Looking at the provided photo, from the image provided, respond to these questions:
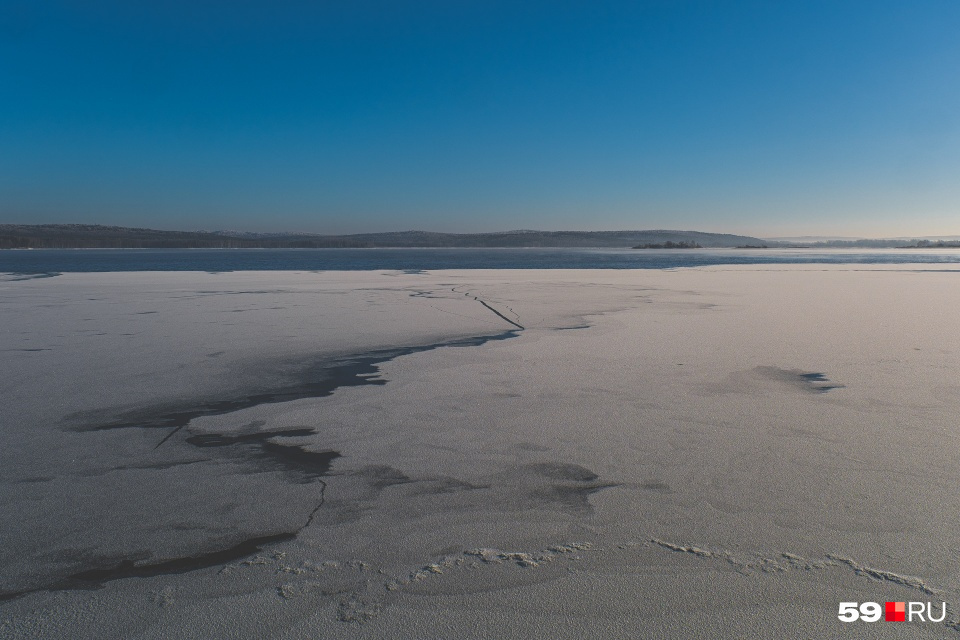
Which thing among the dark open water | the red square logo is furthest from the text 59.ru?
the dark open water

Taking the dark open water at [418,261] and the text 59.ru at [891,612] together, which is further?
the dark open water at [418,261]

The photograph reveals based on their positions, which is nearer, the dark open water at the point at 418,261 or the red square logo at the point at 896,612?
the red square logo at the point at 896,612

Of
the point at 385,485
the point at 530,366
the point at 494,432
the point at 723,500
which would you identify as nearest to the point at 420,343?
the point at 530,366

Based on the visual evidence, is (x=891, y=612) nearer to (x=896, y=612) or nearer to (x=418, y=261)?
(x=896, y=612)

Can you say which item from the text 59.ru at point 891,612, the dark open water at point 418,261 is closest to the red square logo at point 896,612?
the text 59.ru at point 891,612

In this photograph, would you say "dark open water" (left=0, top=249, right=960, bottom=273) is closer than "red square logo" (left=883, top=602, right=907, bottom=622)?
No

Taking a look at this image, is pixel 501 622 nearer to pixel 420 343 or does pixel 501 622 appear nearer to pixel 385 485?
pixel 385 485

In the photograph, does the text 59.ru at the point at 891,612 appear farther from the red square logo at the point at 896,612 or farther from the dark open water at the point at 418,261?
the dark open water at the point at 418,261

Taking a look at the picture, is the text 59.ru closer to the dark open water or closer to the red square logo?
the red square logo

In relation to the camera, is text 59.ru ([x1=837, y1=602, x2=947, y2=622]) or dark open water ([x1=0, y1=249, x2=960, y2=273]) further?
dark open water ([x1=0, y1=249, x2=960, y2=273])
